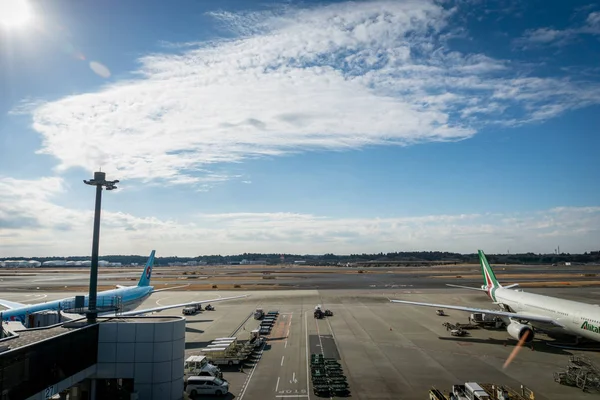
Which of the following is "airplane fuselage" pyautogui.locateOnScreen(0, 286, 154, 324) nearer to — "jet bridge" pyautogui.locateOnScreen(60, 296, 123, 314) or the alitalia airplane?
"jet bridge" pyautogui.locateOnScreen(60, 296, 123, 314)

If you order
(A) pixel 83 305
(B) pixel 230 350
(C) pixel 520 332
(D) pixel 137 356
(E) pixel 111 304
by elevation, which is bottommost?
(B) pixel 230 350

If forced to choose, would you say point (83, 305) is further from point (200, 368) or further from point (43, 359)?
point (43, 359)

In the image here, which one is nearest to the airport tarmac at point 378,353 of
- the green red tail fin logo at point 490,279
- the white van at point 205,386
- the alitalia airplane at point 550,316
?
the white van at point 205,386

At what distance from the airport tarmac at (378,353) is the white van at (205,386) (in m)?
0.93

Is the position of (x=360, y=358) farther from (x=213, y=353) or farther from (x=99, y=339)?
(x=99, y=339)

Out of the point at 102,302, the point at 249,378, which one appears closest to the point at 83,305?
the point at 102,302

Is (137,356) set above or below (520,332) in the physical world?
above

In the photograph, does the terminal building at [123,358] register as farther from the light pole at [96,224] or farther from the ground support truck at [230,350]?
the ground support truck at [230,350]

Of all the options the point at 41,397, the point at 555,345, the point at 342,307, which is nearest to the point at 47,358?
the point at 41,397

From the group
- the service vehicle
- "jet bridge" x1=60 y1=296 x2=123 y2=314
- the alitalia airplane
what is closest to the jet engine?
the alitalia airplane

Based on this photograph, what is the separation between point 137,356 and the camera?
81.4ft

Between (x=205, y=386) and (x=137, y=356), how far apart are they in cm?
636

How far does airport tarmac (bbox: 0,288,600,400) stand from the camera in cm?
2973

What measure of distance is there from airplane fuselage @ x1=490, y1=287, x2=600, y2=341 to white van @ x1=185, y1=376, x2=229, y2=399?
35.7 meters
